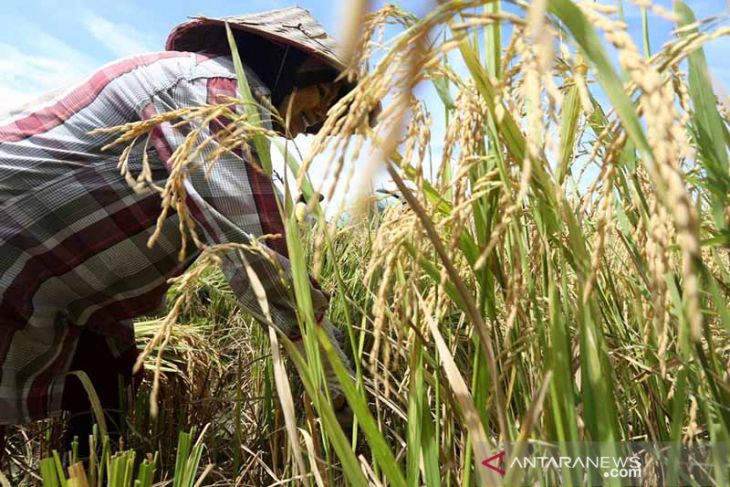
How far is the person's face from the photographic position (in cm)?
159

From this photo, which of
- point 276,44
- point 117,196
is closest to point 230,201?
point 117,196

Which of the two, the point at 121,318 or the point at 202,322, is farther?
the point at 202,322

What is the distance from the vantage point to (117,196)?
4.78 ft

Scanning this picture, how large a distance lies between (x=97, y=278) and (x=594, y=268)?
1.49 metres

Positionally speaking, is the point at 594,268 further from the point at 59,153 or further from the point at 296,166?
the point at 59,153

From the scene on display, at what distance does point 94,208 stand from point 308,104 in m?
0.62

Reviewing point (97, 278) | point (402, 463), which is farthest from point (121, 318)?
point (402, 463)

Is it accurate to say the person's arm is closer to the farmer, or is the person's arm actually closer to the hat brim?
the farmer

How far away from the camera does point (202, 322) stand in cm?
253

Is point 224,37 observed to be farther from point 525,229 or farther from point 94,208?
point 525,229

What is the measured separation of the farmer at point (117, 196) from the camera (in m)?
1.30

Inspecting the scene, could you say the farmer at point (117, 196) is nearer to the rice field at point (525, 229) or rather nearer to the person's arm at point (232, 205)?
the person's arm at point (232, 205)

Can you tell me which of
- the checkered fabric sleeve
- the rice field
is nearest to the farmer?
the checkered fabric sleeve

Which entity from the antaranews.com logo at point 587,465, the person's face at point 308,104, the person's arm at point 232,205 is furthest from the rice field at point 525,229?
the person's face at point 308,104
